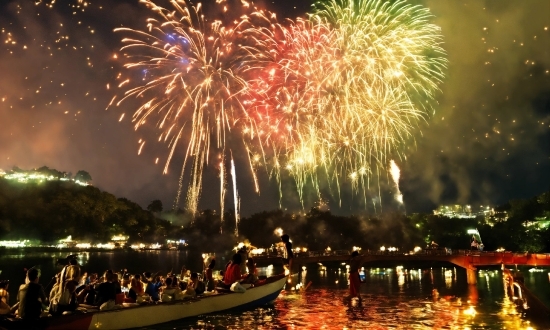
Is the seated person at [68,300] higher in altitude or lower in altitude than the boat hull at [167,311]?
higher

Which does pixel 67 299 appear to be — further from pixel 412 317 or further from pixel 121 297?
pixel 412 317

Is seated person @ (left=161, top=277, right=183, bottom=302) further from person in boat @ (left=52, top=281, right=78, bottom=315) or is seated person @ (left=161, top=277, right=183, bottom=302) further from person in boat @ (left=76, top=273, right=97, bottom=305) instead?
person in boat @ (left=52, top=281, right=78, bottom=315)

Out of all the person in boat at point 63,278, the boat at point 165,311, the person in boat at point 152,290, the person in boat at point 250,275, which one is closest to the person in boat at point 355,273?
the boat at point 165,311

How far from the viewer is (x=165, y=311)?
18.3 metres

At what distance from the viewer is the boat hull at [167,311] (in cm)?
1491

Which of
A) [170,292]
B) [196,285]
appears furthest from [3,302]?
[196,285]

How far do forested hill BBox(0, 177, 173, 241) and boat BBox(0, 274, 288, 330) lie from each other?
3310 inches

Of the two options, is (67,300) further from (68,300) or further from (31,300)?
(31,300)

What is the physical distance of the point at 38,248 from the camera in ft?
334

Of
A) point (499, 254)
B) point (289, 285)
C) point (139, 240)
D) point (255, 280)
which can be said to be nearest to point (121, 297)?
point (255, 280)

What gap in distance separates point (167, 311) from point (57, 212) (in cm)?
9457

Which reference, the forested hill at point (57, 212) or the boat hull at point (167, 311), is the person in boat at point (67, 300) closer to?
the boat hull at point (167, 311)

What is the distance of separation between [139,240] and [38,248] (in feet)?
172

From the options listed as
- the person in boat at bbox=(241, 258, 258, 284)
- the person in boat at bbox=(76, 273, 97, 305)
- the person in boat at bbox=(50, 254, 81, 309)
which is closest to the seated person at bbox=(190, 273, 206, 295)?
the person in boat at bbox=(241, 258, 258, 284)
